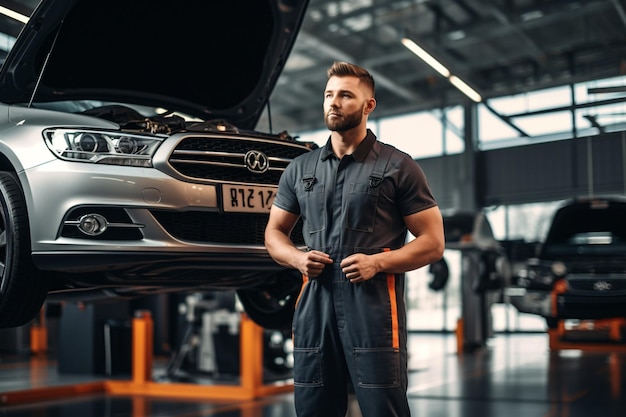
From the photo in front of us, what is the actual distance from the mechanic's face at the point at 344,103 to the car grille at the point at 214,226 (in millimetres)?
1034

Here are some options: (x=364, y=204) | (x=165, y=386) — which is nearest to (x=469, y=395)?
(x=165, y=386)

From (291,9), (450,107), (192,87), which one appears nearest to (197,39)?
(192,87)

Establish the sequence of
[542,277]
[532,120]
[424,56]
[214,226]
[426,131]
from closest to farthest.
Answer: [214,226] < [542,277] < [424,56] < [532,120] < [426,131]

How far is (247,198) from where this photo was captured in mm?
3059

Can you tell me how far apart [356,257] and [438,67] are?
8049 millimetres

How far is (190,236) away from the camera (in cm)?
295

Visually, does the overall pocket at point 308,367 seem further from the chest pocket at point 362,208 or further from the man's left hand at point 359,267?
the chest pocket at point 362,208

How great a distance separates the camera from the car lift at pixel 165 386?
21.5ft

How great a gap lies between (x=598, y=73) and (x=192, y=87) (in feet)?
37.0

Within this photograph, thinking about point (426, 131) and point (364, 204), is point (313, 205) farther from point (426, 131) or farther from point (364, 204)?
point (426, 131)

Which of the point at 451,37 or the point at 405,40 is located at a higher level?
the point at 451,37

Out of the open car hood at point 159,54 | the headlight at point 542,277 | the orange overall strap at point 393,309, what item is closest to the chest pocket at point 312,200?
the orange overall strap at point 393,309

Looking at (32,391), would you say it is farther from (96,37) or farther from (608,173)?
(608,173)

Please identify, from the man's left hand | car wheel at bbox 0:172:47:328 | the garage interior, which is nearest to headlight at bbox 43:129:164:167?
A: car wheel at bbox 0:172:47:328
